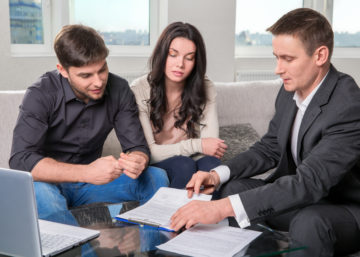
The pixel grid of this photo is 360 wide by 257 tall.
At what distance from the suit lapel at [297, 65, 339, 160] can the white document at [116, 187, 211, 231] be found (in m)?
0.44

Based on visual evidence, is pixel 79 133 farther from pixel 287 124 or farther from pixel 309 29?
pixel 309 29

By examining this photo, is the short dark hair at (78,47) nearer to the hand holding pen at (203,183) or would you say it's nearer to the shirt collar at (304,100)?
the hand holding pen at (203,183)

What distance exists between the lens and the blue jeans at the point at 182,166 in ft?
7.93

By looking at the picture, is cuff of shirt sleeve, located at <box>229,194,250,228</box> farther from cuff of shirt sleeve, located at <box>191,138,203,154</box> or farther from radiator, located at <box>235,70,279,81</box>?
radiator, located at <box>235,70,279,81</box>

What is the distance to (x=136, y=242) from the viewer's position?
148 cm

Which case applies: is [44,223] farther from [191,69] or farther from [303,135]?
[191,69]

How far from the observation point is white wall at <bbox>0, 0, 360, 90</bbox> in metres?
3.55

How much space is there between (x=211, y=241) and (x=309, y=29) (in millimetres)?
840

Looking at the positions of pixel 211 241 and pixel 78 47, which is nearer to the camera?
pixel 211 241

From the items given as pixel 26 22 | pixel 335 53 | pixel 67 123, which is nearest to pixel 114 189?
pixel 67 123

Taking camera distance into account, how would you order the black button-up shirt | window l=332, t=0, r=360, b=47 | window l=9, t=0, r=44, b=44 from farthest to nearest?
window l=332, t=0, r=360, b=47, window l=9, t=0, r=44, b=44, the black button-up shirt

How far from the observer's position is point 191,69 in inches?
103

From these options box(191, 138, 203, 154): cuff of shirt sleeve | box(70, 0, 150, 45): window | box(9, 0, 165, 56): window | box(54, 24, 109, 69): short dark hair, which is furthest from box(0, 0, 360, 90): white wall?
box(54, 24, 109, 69): short dark hair

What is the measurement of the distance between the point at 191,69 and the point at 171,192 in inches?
39.0
